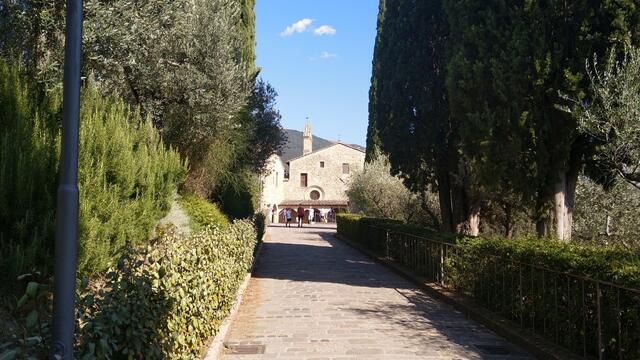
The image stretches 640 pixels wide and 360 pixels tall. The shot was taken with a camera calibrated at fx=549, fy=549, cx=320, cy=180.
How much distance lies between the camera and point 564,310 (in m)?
6.44

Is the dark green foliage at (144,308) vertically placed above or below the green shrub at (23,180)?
below

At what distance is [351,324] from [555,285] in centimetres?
283

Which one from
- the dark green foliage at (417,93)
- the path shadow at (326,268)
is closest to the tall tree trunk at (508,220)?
the dark green foliage at (417,93)

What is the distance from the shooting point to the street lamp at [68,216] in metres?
2.74

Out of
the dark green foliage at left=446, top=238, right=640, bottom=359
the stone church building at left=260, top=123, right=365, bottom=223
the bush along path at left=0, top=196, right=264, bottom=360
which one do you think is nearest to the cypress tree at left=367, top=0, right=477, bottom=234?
the dark green foliage at left=446, top=238, right=640, bottom=359

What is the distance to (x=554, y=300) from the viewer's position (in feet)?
21.6

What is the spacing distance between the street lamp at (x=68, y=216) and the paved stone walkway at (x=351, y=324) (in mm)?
3663

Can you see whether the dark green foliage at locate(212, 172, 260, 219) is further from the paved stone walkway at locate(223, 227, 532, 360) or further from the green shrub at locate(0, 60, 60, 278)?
the green shrub at locate(0, 60, 60, 278)

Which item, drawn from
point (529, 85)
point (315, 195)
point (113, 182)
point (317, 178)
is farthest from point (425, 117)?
point (315, 195)

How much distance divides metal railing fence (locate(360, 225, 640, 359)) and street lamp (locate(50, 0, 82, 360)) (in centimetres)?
471

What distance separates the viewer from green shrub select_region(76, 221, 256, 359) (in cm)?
328

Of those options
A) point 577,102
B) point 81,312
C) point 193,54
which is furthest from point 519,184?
point 81,312

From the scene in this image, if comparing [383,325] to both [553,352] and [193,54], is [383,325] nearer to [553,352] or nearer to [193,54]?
[553,352]

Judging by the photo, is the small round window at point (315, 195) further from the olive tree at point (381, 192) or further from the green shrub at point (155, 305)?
the green shrub at point (155, 305)
